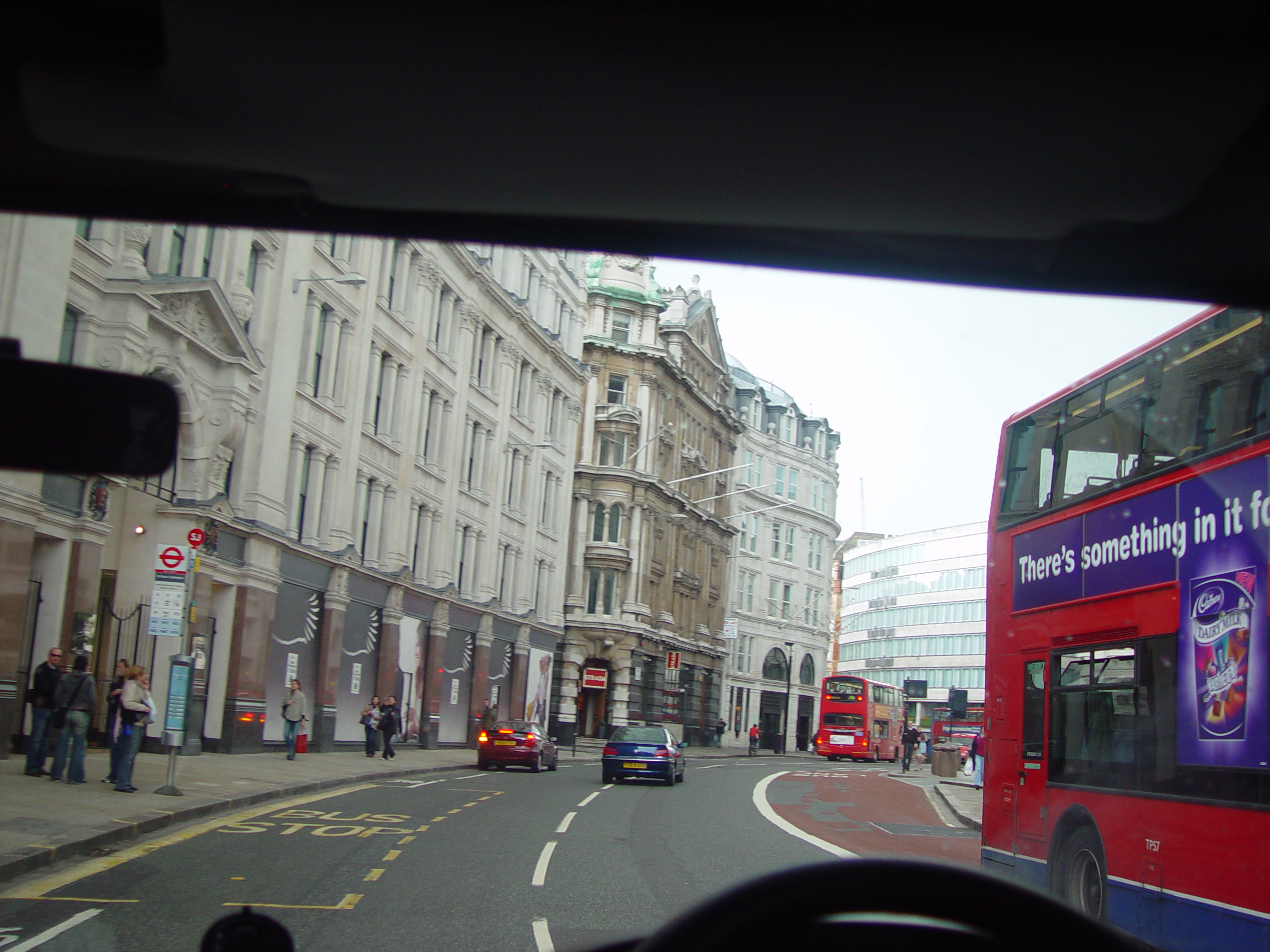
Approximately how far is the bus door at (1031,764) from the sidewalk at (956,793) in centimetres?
346

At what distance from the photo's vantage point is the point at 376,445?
3738 centimetres

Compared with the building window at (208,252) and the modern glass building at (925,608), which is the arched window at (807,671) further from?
the building window at (208,252)

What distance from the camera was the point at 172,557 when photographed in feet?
58.2

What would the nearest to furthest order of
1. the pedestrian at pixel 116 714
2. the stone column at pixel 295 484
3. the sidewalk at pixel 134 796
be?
the sidewalk at pixel 134 796
the pedestrian at pixel 116 714
the stone column at pixel 295 484

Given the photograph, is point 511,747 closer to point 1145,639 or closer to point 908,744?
point 908,744

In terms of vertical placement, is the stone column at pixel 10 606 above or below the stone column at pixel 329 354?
below

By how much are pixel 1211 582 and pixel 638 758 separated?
22.3 metres

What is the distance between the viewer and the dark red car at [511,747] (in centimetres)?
3331

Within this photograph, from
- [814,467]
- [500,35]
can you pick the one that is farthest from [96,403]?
[814,467]

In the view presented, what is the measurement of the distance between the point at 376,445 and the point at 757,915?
3608 centimetres

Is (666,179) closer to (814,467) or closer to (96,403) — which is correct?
(96,403)

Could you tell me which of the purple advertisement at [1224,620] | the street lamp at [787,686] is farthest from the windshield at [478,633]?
the street lamp at [787,686]

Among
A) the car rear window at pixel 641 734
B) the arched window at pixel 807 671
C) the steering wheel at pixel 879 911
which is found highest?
the arched window at pixel 807 671

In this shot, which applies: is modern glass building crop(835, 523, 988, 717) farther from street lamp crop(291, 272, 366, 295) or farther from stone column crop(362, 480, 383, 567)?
street lamp crop(291, 272, 366, 295)
